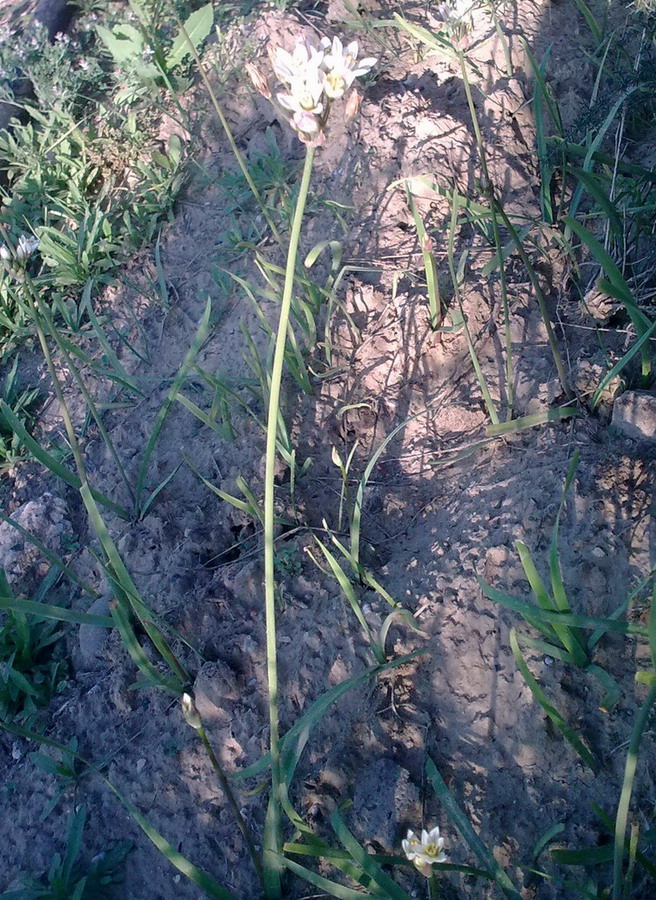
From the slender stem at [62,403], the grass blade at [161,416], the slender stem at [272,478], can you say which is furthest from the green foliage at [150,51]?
the slender stem at [272,478]

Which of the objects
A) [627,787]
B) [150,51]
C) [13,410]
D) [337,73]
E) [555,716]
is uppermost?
[337,73]

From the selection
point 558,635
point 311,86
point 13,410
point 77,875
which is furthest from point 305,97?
point 13,410

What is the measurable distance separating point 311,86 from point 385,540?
1.19m

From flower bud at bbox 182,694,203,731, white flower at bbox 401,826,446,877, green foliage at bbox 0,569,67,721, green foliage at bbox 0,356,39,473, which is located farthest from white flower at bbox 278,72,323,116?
green foliage at bbox 0,356,39,473

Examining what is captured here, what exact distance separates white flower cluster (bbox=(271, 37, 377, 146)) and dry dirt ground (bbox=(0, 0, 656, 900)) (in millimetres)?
1006

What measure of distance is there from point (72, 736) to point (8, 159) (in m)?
2.64

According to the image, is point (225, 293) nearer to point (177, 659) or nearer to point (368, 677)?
point (177, 659)

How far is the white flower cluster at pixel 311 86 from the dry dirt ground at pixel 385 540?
39.6 inches

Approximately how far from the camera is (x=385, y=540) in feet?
6.64

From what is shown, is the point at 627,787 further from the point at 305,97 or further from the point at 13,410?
the point at 13,410

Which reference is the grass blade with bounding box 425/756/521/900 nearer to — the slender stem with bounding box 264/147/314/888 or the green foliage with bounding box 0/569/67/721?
the slender stem with bounding box 264/147/314/888

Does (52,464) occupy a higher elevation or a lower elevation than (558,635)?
lower

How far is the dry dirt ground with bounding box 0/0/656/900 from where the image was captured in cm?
158

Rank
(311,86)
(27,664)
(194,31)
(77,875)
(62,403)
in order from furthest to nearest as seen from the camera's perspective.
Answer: (194,31)
(27,664)
(62,403)
(77,875)
(311,86)
